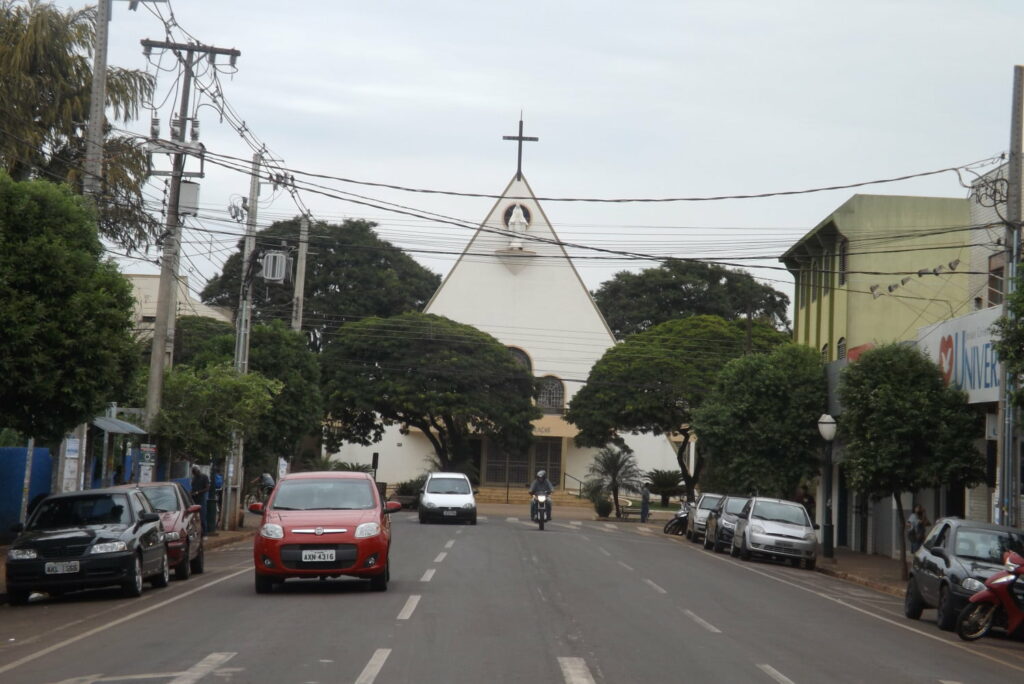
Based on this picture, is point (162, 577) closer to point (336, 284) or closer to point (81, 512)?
point (81, 512)

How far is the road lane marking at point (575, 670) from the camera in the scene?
972 cm

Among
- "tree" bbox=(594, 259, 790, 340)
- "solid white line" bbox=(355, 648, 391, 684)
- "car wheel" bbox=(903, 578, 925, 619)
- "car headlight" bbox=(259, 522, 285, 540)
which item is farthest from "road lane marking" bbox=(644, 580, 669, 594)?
"tree" bbox=(594, 259, 790, 340)

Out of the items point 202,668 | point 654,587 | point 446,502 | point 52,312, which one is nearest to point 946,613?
point 654,587

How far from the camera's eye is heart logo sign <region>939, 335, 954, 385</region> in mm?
26438

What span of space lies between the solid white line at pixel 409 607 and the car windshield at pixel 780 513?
15312 millimetres

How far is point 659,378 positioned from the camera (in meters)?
57.2

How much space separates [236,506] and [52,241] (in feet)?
61.6

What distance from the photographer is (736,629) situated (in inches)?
553

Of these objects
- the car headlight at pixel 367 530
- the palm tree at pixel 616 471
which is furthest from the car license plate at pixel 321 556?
the palm tree at pixel 616 471

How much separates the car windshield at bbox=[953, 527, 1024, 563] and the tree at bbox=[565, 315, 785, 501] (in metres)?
38.1

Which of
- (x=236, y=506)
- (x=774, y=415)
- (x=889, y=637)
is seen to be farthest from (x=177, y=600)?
(x=774, y=415)

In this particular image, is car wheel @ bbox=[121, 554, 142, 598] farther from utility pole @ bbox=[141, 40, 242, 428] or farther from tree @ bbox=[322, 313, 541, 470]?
tree @ bbox=[322, 313, 541, 470]

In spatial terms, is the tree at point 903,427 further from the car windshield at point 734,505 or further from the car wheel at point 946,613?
the car wheel at point 946,613

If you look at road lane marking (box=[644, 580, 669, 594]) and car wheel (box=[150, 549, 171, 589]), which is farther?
road lane marking (box=[644, 580, 669, 594])
